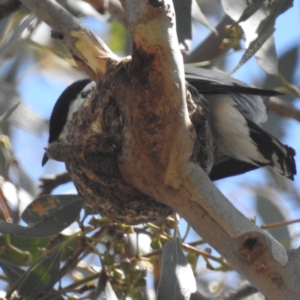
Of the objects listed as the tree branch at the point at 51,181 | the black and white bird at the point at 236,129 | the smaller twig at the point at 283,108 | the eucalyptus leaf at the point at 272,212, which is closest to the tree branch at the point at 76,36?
the black and white bird at the point at 236,129

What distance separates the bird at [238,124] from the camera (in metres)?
1.89

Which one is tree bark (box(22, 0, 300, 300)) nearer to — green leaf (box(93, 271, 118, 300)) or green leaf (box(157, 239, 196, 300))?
green leaf (box(157, 239, 196, 300))

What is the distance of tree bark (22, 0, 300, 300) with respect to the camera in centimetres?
125

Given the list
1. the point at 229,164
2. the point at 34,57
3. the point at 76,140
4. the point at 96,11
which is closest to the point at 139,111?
→ the point at 76,140

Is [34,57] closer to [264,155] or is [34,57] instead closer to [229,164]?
[229,164]

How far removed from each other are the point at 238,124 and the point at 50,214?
629 millimetres

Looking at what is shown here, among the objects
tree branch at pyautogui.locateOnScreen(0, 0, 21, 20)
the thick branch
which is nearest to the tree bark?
the thick branch

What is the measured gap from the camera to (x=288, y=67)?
2.71 meters

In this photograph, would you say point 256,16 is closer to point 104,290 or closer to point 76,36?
point 76,36

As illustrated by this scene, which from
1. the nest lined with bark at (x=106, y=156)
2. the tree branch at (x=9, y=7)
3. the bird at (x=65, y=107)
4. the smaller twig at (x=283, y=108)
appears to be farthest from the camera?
the smaller twig at (x=283, y=108)

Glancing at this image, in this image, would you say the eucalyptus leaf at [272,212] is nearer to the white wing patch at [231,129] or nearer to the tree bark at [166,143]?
the white wing patch at [231,129]

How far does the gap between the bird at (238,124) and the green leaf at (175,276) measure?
0.43 meters

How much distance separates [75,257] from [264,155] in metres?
0.66

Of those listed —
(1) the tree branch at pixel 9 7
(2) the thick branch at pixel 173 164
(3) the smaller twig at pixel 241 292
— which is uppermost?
(1) the tree branch at pixel 9 7
